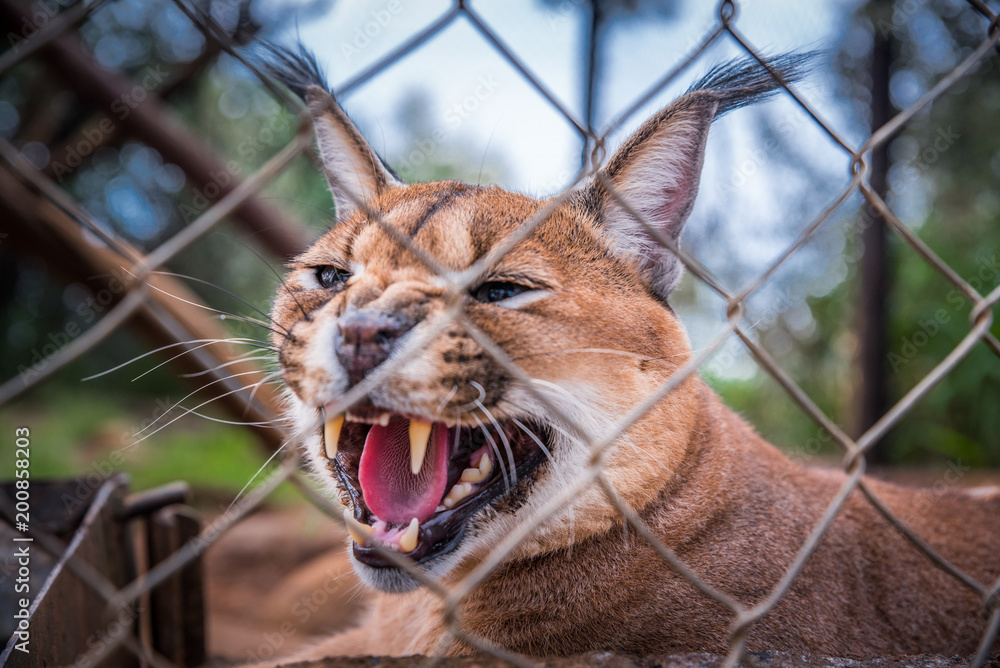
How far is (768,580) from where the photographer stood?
1.93m

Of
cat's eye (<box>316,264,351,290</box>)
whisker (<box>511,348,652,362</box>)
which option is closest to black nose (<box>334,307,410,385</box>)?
whisker (<box>511,348,652,362</box>)

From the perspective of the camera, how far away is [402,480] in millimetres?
1792

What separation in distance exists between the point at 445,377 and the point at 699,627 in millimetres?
967

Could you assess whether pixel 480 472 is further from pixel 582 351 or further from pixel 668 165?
pixel 668 165

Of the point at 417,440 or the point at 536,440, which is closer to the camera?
the point at 417,440

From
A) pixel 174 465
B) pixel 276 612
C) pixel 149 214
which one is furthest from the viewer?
pixel 149 214

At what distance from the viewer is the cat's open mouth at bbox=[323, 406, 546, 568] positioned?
5.65 ft

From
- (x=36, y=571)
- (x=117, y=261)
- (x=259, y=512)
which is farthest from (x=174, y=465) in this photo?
(x=36, y=571)

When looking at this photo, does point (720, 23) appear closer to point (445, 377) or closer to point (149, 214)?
point (445, 377)

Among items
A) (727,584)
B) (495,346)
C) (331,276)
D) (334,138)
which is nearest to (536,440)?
(495,346)

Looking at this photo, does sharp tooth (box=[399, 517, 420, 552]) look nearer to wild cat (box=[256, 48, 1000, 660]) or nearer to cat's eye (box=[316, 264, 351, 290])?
wild cat (box=[256, 48, 1000, 660])

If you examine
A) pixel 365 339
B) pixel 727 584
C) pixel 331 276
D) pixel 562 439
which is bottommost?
pixel 727 584

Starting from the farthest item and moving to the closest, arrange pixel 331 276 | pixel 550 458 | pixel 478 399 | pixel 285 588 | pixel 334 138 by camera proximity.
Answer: pixel 285 588, pixel 334 138, pixel 331 276, pixel 550 458, pixel 478 399

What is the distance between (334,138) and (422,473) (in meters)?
1.32
